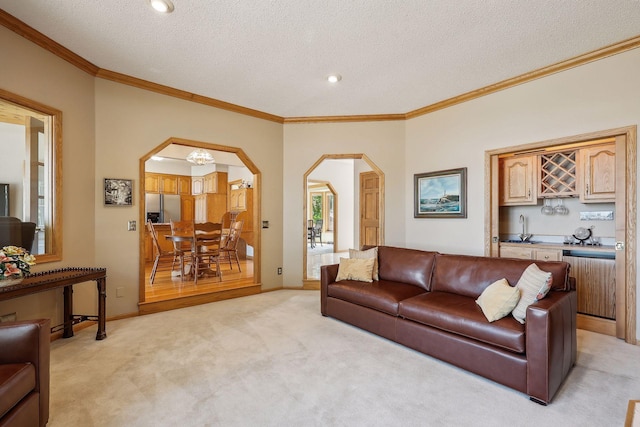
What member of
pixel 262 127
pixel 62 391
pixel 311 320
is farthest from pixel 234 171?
pixel 62 391

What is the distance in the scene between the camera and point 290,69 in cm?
347

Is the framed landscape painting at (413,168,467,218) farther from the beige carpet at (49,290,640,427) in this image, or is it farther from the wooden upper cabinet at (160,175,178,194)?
the wooden upper cabinet at (160,175,178,194)

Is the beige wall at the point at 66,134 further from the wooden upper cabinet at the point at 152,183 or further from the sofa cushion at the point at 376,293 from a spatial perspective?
the wooden upper cabinet at the point at 152,183

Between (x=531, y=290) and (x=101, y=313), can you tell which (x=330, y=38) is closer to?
(x=531, y=290)

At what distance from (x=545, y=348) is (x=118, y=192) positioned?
14.3 ft

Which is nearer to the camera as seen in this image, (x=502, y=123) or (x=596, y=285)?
(x=596, y=285)

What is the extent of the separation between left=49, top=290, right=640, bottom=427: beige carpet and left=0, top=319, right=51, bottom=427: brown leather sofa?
0.28 meters

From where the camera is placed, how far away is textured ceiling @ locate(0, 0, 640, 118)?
243cm

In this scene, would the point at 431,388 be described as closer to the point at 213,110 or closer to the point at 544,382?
the point at 544,382

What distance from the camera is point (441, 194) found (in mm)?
4512

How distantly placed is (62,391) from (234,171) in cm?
636

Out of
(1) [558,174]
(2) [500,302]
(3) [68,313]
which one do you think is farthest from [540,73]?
(3) [68,313]

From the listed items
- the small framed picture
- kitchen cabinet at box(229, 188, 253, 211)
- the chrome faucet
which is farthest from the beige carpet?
kitchen cabinet at box(229, 188, 253, 211)

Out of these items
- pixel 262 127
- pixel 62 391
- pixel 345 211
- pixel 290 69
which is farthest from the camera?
pixel 345 211
